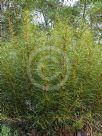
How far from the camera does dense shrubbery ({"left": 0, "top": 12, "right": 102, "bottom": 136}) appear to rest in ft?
13.5

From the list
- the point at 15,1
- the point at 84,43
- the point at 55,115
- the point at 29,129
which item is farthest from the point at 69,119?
the point at 15,1

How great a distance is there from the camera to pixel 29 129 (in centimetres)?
435

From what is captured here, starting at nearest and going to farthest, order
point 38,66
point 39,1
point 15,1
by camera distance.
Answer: point 38,66 → point 15,1 → point 39,1

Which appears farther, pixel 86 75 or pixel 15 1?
pixel 15 1

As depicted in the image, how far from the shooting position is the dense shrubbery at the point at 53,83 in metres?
4.11

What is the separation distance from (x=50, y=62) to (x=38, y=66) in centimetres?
12

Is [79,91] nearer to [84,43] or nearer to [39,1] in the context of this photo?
[84,43]

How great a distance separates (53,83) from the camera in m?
4.14

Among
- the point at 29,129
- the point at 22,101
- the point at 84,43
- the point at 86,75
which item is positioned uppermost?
the point at 84,43

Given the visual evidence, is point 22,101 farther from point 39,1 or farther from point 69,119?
point 39,1

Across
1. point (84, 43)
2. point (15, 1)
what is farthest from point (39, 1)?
point (84, 43)

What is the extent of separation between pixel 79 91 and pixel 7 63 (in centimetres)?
72

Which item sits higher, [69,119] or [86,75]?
[86,75]

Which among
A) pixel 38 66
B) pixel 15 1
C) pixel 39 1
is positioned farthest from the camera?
pixel 39 1
